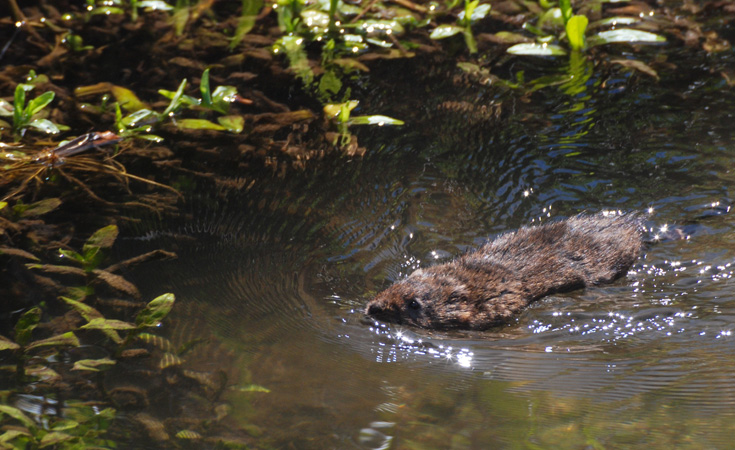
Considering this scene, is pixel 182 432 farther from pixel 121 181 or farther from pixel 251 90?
pixel 251 90

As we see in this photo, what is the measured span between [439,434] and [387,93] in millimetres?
3827

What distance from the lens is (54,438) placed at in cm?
327

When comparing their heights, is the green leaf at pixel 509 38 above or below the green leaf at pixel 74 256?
above

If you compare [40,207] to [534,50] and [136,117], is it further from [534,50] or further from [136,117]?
[534,50]

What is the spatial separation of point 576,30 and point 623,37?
44 cm

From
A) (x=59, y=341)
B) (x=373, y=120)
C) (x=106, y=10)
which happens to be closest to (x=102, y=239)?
(x=59, y=341)

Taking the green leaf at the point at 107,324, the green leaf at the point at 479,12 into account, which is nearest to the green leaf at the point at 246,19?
the green leaf at the point at 479,12

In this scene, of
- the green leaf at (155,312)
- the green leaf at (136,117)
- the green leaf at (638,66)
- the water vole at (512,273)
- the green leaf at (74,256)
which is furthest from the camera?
the green leaf at (638,66)


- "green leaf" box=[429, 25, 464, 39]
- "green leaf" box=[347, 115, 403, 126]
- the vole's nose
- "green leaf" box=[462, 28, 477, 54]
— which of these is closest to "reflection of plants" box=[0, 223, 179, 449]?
the vole's nose

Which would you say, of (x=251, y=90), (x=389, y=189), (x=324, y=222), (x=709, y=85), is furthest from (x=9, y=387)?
(x=709, y=85)

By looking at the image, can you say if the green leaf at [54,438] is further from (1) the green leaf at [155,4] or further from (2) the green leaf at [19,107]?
(1) the green leaf at [155,4]

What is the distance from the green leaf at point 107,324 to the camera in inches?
147

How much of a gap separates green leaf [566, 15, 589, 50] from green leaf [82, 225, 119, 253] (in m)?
4.67

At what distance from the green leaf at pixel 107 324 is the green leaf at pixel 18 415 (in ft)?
1.68
